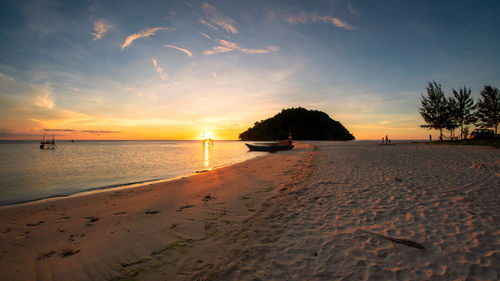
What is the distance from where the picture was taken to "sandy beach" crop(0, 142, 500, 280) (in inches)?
140

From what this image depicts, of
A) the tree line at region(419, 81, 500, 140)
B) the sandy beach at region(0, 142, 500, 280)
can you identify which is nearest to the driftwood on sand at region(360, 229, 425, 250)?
the sandy beach at region(0, 142, 500, 280)

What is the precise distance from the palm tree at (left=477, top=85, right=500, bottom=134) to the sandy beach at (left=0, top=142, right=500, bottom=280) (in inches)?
1886

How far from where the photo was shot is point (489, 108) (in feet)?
128

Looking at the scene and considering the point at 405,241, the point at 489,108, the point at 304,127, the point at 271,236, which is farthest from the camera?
the point at 304,127

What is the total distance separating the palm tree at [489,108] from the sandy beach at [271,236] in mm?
47900

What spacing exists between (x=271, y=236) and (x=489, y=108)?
57781 millimetres

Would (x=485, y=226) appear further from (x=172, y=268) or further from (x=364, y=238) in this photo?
(x=172, y=268)

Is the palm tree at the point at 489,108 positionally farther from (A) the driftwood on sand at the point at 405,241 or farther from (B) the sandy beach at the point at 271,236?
(A) the driftwood on sand at the point at 405,241

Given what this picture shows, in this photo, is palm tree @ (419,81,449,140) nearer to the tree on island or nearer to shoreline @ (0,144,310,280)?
shoreline @ (0,144,310,280)

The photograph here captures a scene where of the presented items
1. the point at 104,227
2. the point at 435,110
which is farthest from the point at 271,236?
the point at 435,110

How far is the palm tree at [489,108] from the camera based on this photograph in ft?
126

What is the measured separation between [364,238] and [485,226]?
10.1ft

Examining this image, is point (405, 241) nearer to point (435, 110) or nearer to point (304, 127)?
point (435, 110)

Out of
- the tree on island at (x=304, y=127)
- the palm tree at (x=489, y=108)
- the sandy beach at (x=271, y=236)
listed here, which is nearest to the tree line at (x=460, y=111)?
the palm tree at (x=489, y=108)
